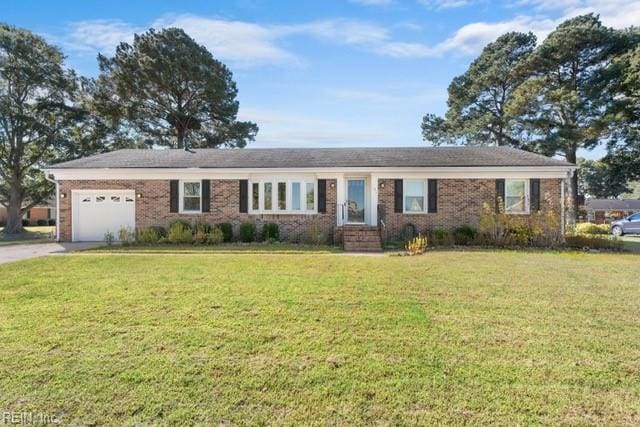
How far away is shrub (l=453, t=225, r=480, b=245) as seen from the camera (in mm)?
13305

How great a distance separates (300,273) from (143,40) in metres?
26.1

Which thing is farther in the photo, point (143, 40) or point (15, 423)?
point (143, 40)

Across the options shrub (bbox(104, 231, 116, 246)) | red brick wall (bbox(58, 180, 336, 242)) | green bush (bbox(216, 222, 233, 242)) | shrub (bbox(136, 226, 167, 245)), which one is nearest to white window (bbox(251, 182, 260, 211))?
red brick wall (bbox(58, 180, 336, 242))

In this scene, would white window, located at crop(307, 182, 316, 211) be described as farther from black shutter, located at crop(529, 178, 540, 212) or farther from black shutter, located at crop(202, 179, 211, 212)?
black shutter, located at crop(529, 178, 540, 212)

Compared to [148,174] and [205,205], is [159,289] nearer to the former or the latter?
[205,205]

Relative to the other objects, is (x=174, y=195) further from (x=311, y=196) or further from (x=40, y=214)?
(x=40, y=214)

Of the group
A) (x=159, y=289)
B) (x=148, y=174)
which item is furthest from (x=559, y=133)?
(x=159, y=289)

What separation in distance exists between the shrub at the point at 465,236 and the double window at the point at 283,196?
19.2 ft

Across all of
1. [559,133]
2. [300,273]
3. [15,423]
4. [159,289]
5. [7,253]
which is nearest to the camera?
[15,423]

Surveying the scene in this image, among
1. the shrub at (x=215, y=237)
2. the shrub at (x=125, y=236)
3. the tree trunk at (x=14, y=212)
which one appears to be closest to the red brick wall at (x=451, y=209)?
the shrub at (x=215, y=237)

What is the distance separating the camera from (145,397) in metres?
2.92

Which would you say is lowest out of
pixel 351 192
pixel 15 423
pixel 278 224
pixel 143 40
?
pixel 15 423

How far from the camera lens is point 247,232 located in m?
Answer: 14.0

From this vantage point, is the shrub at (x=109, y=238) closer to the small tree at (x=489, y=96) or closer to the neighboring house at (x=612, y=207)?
the small tree at (x=489, y=96)
